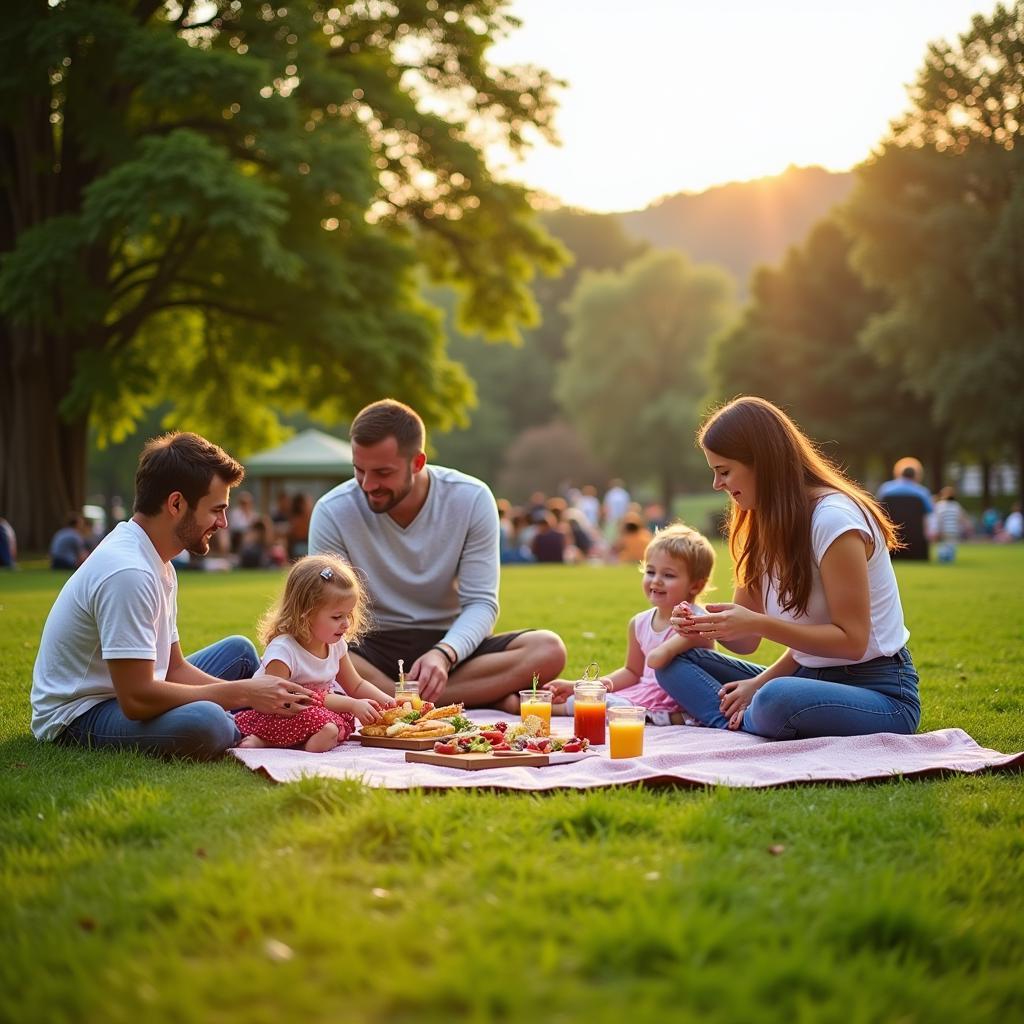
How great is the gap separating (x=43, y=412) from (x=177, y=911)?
73.7 feet

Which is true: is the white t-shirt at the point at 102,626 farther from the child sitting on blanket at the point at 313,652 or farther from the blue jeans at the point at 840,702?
the blue jeans at the point at 840,702

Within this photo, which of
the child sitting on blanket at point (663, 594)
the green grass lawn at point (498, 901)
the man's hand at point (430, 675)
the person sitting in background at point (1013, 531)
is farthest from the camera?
the person sitting in background at point (1013, 531)

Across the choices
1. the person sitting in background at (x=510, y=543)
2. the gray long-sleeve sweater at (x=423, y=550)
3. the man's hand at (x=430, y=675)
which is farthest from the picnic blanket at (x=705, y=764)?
the person sitting in background at (x=510, y=543)

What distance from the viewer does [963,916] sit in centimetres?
302

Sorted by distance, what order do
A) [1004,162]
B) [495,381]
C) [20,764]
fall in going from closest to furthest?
1. [20,764]
2. [1004,162]
3. [495,381]

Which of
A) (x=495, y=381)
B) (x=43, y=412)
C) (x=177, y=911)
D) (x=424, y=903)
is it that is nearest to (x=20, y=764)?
(x=177, y=911)

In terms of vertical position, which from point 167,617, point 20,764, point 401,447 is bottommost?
point 20,764

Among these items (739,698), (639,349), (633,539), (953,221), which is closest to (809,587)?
(739,698)

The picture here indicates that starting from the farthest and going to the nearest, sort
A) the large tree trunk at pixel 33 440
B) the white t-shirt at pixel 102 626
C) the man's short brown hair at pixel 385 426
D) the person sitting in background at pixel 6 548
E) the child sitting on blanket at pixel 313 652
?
1. the large tree trunk at pixel 33 440
2. the person sitting in background at pixel 6 548
3. the man's short brown hair at pixel 385 426
4. the child sitting on blanket at pixel 313 652
5. the white t-shirt at pixel 102 626

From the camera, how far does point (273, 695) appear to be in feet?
16.9

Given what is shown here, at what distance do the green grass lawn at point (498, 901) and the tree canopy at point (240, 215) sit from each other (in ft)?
53.3

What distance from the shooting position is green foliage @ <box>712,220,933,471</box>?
1726 inches

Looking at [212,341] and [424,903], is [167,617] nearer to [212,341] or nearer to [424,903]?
[424,903]

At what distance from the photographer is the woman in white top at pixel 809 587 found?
16.9ft
